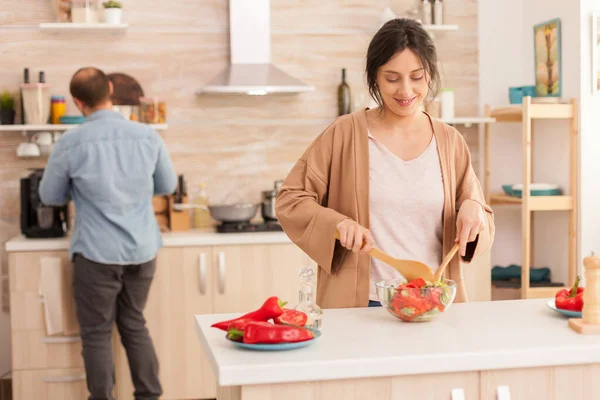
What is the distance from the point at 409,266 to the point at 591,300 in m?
0.40

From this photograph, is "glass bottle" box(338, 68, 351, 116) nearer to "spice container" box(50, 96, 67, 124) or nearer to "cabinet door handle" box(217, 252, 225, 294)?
"cabinet door handle" box(217, 252, 225, 294)

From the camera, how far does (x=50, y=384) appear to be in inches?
150

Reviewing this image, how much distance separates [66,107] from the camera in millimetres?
4309

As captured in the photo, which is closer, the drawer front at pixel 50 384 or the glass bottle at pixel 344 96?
the drawer front at pixel 50 384

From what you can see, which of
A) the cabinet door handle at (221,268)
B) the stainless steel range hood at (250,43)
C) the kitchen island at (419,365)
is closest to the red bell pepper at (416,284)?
the kitchen island at (419,365)

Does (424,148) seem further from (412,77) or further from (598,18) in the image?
(598,18)

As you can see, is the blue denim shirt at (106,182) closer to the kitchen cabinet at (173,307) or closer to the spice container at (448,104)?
the kitchen cabinet at (173,307)

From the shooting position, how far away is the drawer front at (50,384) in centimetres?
379

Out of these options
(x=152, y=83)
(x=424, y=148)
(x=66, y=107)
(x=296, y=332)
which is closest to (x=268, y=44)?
(x=152, y=83)

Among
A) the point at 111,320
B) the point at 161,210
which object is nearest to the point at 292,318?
the point at 111,320

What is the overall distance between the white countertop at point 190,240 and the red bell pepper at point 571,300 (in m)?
2.08

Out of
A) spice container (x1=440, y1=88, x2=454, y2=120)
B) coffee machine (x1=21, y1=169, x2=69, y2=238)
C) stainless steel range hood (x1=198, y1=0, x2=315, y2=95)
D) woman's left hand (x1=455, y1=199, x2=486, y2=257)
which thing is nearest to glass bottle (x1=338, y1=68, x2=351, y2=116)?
stainless steel range hood (x1=198, y1=0, x2=315, y2=95)

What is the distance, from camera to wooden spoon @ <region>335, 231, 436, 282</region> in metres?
1.90

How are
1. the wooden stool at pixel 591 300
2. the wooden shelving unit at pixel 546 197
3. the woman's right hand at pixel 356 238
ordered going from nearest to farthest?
the wooden stool at pixel 591 300 → the woman's right hand at pixel 356 238 → the wooden shelving unit at pixel 546 197
